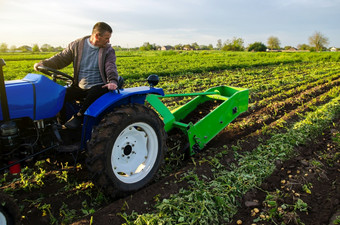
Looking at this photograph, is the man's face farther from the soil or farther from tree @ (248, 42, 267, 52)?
tree @ (248, 42, 267, 52)

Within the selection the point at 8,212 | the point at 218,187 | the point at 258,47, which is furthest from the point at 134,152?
the point at 258,47

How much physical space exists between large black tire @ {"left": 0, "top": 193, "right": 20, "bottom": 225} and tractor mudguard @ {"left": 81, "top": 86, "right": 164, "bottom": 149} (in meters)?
0.92

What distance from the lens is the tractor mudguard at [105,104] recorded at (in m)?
2.74

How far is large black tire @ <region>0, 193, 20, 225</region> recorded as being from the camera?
6.84ft

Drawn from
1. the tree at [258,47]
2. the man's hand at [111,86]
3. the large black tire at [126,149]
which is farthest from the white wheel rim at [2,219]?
the tree at [258,47]

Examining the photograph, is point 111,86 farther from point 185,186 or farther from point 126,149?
point 185,186

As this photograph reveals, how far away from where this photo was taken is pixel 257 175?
331 centimetres

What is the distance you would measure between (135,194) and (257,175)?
1510 millimetres

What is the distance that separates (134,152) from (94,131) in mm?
577

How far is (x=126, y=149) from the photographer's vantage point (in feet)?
9.78

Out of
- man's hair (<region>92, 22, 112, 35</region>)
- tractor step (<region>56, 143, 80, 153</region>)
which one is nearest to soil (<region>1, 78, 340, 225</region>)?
tractor step (<region>56, 143, 80, 153</region>)

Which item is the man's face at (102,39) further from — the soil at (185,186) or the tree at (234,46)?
the tree at (234,46)

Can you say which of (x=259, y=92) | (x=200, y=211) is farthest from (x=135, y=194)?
(x=259, y=92)

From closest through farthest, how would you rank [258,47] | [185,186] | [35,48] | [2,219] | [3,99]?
1. [2,219]
2. [3,99]
3. [185,186]
4. [258,47]
5. [35,48]
